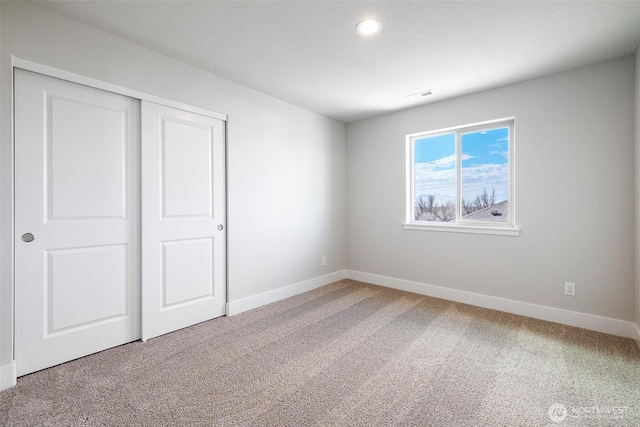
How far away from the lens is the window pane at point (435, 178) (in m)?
3.75

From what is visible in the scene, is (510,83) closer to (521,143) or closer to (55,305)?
(521,143)

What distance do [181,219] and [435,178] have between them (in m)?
3.08

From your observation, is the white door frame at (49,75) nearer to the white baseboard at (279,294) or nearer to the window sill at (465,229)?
the white baseboard at (279,294)

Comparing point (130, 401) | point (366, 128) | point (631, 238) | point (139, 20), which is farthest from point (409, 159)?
point (130, 401)

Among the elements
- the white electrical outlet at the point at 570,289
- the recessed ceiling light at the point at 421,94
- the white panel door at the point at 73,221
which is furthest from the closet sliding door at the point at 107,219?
the white electrical outlet at the point at 570,289

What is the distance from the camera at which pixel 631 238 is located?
2.56 metres

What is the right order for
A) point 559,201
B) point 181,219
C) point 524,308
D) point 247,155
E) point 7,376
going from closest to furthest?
point 7,376 → point 181,219 → point 559,201 → point 524,308 → point 247,155

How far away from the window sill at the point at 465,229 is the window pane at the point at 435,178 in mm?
186

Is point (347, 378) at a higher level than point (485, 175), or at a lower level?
lower

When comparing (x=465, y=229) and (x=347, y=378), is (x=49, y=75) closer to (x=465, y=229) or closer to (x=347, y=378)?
(x=347, y=378)

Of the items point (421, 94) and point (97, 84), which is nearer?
point (97, 84)

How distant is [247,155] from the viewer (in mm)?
3279

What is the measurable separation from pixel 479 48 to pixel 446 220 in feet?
6.68

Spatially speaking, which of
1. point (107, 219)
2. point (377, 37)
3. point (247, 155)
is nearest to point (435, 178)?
point (377, 37)
